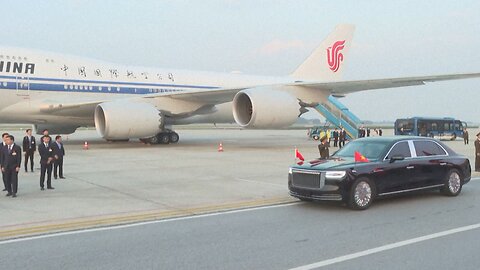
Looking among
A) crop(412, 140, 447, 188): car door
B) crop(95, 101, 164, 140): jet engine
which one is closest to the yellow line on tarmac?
crop(412, 140, 447, 188): car door

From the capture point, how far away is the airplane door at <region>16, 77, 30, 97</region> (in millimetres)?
21422

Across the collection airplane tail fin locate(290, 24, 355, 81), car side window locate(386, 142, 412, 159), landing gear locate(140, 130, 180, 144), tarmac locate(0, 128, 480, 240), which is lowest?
tarmac locate(0, 128, 480, 240)

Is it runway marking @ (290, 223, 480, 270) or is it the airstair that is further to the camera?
the airstair

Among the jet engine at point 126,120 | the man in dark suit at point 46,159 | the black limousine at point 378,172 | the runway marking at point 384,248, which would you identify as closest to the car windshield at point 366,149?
the black limousine at point 378,172

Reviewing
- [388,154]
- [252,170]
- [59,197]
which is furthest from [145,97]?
[388,154]

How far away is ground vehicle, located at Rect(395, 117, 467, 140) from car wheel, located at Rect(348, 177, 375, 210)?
119 feet

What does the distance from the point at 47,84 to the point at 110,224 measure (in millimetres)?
17108

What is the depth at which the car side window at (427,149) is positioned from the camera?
9.71m

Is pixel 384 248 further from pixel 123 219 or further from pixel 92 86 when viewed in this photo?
pixel 92 86

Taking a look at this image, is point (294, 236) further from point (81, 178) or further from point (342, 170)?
point (81, 178)

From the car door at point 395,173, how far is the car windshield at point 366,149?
0.20 m

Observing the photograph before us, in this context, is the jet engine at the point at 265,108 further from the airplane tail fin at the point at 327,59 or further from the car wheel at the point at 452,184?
the car wheel at the point at 452,184

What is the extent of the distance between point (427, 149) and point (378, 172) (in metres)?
1.88

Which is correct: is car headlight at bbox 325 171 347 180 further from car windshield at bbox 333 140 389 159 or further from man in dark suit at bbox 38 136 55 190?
man in dark suit at bbox 38 136 55 190
